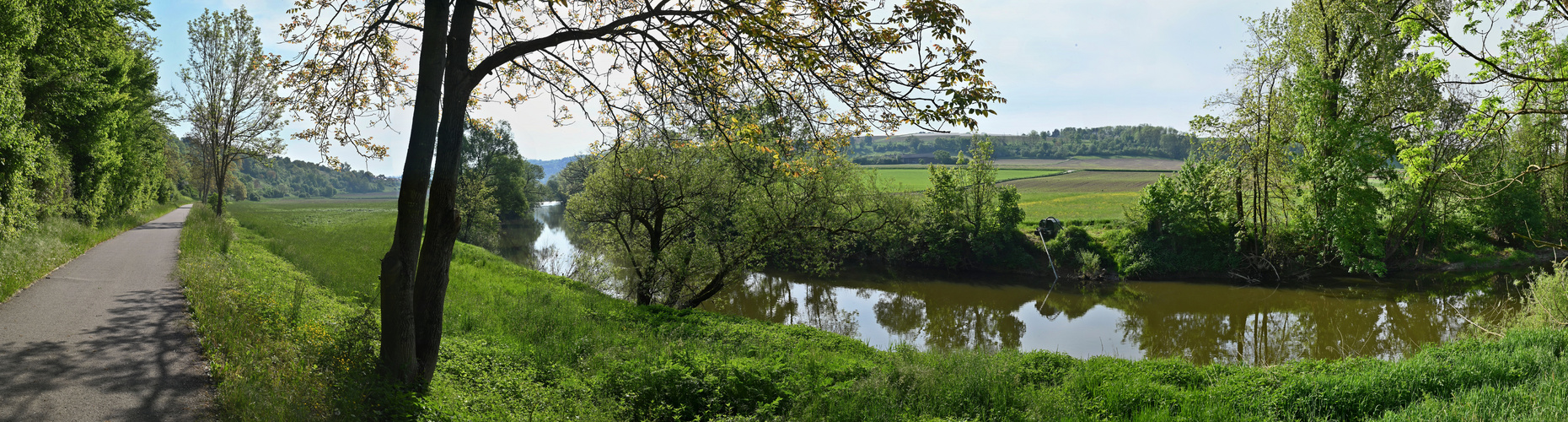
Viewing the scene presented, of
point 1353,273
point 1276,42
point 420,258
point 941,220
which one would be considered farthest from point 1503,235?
point 420,258

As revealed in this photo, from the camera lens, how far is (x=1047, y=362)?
962cm

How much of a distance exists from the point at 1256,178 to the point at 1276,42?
17.5ft

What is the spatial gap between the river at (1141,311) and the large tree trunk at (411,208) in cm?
1166

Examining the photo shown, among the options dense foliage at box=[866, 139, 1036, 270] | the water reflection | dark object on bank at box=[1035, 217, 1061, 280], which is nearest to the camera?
the water reflection

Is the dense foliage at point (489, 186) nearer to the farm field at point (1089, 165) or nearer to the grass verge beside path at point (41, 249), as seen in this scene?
the grass verge beside path at point (41, 249)

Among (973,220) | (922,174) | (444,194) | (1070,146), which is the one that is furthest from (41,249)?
(1070,146)

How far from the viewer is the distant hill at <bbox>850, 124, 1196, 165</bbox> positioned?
258 feet

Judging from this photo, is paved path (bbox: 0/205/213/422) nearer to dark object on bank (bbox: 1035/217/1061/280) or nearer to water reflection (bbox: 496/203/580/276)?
water reflection (bbox: 496/203/580/276)

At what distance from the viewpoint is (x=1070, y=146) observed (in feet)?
293

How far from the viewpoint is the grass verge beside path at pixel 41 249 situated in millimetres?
9719

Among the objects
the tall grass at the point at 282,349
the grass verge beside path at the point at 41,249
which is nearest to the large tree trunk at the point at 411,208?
the tall grass at the point at 282,349

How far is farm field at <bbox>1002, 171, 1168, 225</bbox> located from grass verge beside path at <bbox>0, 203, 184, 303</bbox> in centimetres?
3501

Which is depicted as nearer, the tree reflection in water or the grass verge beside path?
the grass verge beside path

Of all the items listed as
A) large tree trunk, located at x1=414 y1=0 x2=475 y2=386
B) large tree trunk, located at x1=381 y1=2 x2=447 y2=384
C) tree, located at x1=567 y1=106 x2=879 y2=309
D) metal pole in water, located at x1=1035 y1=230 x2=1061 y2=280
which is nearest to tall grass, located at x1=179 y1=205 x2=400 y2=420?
large tree trunk, located at x1=381 y1=2 x2=447 y2=384
